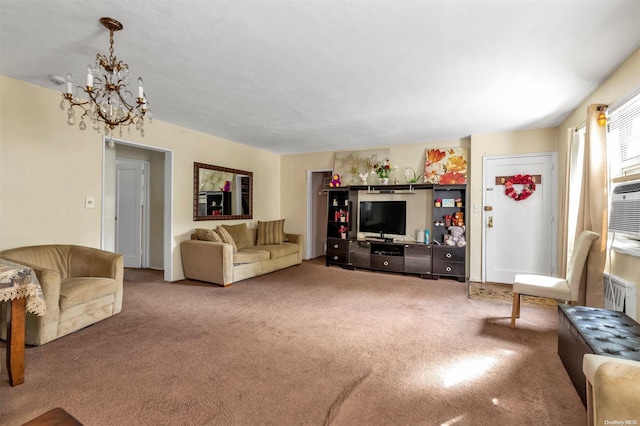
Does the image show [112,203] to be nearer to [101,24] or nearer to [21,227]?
[21,227]

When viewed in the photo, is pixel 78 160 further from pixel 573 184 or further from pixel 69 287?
pixel 573 184

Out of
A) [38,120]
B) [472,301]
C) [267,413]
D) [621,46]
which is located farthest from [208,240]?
[621,46]

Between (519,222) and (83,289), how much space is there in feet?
18.6

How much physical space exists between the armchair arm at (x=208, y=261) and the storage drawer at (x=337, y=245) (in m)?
2.19

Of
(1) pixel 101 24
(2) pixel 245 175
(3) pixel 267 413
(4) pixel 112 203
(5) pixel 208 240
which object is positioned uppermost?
(1) pixel 101 24

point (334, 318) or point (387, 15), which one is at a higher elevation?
point (387, 15)

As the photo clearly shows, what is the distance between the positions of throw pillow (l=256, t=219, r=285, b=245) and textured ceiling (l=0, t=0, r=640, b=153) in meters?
2.60

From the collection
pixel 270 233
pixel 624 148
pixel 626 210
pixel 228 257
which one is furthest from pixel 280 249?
pixel 624 148

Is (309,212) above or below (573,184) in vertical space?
below

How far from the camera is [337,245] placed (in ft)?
19.6

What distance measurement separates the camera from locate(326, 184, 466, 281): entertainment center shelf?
504 cm

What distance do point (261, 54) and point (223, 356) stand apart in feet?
8.04

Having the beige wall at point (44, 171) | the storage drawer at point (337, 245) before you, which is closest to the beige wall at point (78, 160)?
the beige wall at point (44, 171)

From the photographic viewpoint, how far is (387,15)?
194 cm
